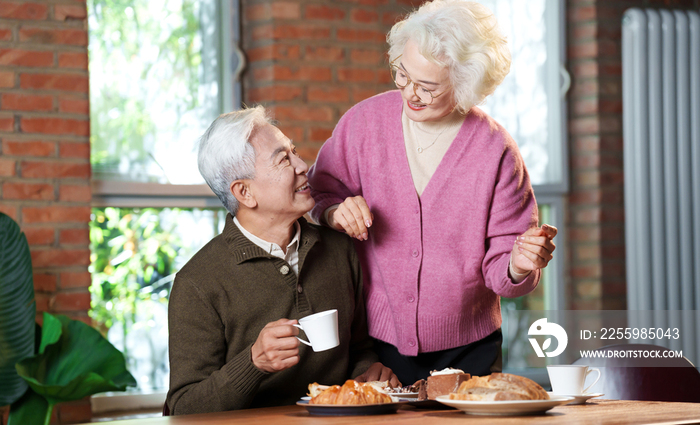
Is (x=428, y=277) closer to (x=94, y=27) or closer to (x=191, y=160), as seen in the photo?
(x=191, y=160)

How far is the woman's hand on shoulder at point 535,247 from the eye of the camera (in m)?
1.58

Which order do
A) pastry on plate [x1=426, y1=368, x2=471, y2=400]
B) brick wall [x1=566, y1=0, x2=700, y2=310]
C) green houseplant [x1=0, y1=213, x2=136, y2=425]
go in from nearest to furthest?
1. pastry on plate [x1=426, y1=368, x2=471, y2=400]
2. green houseplant [x1=0, y1=213, x2=136, y2=425]
3. brick wall [x1=566, y1=0, x2=700, y2=310]

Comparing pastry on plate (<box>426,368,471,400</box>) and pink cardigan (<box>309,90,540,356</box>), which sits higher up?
pink cardigan (<box>309,90,540,356</box>)

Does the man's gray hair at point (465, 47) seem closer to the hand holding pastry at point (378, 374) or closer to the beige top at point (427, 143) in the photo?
the beige top at point (427, 143)

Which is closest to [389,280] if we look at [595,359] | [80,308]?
[595,359]

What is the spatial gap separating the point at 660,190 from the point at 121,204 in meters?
2.59

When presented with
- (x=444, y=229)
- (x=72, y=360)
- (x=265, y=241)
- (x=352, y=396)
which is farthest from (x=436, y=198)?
(x=72, y=360)

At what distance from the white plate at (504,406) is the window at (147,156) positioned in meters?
2.16

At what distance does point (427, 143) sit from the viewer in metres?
1.93

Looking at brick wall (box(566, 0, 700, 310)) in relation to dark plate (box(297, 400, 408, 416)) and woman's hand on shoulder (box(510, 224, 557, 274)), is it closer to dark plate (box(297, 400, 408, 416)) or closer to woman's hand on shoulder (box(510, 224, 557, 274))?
woman's hand on shoulder (box(510, 224, 557, 274))

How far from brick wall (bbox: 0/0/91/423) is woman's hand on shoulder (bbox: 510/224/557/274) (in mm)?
1922

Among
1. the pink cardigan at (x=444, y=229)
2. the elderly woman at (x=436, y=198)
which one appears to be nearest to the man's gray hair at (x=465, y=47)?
the elderly woman at (x=436, y=198)

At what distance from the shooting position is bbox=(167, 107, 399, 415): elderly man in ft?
5.57

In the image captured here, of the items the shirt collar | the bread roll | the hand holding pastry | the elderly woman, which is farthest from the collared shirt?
the bread roll
